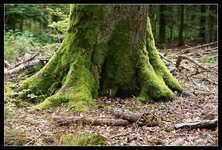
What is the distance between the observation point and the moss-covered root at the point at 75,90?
6.30 m

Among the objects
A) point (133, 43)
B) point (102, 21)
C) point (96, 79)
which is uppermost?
point (102, 21)

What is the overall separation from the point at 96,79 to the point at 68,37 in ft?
3.29

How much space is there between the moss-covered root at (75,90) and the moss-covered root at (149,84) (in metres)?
1.03

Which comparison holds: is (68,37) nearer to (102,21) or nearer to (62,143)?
(102,21)

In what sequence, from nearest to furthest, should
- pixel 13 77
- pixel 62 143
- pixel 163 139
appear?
1. pixel 62 143
2. pixel 163 139
3. pixel 13 77

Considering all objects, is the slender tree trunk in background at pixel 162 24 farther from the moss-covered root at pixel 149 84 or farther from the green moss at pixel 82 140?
the green moss at pixel 82 140

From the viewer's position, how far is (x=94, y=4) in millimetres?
6867

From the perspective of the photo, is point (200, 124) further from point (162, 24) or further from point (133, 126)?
point (162, 24)

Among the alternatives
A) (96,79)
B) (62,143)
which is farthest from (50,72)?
(62,143)

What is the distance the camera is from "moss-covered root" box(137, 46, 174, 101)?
22.9ft

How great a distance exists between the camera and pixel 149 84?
23.1 ft

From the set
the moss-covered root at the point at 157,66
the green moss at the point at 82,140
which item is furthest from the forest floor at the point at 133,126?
the moss-covered root at the point at 157,66

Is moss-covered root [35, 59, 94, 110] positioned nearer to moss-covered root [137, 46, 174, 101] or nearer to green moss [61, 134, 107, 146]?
moss-covered root [137, 46, 174, 101]

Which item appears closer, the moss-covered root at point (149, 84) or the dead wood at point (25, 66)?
the moss-covered root at point (149, 84)
